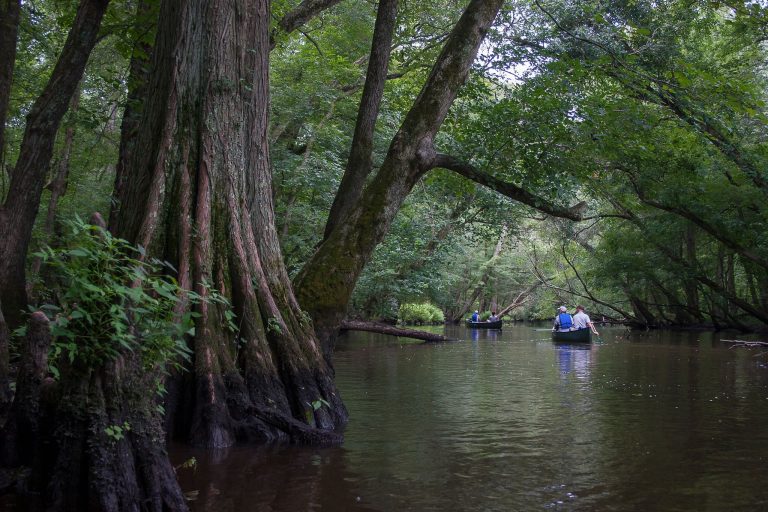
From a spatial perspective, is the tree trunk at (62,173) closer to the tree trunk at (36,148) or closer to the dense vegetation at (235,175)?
the dense vegetation at (235,175)

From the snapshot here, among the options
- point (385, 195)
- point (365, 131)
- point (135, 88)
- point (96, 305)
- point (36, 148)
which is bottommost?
point (96, 305)

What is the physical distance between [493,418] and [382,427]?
1391 millimetres

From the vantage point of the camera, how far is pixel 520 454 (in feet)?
18.8

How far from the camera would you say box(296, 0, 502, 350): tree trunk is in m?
8.36

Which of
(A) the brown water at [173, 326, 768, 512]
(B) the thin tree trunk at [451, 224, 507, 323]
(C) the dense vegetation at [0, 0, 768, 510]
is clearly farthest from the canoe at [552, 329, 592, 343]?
(B) the thin tree trunk at [451, 224, 507, 323]

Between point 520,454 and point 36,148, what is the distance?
683 centimetres

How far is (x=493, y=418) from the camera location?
7551 millimetres

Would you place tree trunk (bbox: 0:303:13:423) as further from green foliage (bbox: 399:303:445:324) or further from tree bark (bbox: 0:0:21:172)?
green foliage (bbox: 399:303:445:324)

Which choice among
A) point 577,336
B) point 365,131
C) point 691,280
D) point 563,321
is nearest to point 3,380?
point 365,131

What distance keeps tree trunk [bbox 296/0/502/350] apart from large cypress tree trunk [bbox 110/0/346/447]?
4.51ft

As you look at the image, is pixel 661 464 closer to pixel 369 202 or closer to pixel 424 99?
pixel 369 202

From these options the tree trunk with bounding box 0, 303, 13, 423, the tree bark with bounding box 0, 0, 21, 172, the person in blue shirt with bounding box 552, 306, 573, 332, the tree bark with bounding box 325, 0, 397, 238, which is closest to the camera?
the tree trunk with bounding box 0, 303, 13, 423

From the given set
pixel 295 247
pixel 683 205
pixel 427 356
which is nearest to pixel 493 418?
pixel 427 356

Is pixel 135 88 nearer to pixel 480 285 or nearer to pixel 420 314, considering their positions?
pixel 420 314
